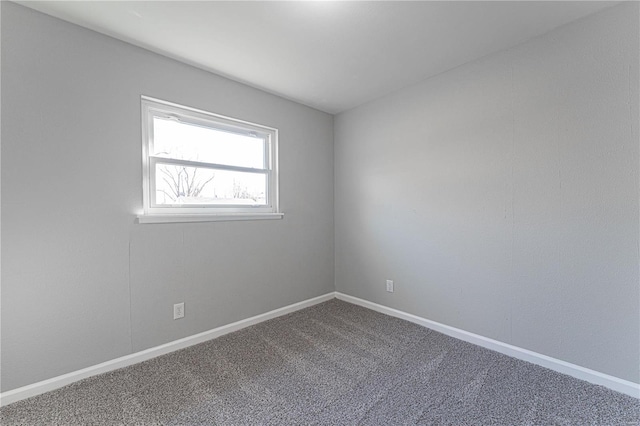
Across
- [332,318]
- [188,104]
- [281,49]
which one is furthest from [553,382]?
[188,104]

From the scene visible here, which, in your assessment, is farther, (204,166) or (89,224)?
(204,166)

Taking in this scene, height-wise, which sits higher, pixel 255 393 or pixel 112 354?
pixel 112 354

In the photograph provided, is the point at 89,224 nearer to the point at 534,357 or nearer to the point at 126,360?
the point at 126,360

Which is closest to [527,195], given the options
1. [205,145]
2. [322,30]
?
[322,30]

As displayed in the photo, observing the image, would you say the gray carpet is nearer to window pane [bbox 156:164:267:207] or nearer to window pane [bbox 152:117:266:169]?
window pane [bbox 156:164:267:207]

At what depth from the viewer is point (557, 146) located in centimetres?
182

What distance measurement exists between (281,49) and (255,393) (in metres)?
2.36

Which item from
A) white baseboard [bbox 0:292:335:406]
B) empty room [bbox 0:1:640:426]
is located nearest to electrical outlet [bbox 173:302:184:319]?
empty room [bbox 0:1:640:426]

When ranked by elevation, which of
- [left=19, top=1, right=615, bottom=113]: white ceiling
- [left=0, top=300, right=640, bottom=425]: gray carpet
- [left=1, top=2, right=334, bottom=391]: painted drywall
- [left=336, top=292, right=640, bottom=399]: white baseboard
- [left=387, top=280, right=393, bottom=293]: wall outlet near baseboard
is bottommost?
[left=0, top=300, right=640, bottom=425]: gray carpet

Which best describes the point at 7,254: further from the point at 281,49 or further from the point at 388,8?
the point at 388,8

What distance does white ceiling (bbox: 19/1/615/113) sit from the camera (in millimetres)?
1604

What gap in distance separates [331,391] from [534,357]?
1.49m

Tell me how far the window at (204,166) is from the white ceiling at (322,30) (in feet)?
1.55

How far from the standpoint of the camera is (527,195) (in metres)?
1.96
